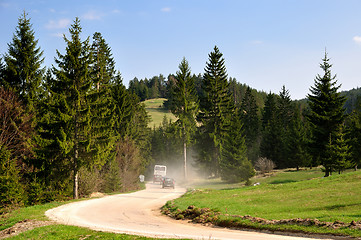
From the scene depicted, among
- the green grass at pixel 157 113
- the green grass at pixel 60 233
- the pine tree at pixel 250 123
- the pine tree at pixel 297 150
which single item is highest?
the green grass at pixel 157 113

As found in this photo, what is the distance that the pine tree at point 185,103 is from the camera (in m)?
54.8

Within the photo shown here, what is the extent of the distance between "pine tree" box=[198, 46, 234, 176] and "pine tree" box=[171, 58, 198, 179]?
16.9ft

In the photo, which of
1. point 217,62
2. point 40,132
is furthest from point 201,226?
point 217,62

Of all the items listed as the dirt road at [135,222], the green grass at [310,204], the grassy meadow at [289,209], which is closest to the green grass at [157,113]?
the green grass at [310,204]

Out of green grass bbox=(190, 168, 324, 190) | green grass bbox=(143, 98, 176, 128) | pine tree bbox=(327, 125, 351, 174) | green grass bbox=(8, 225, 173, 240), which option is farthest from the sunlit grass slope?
green grass bbox=(143, 98, 176, 128)

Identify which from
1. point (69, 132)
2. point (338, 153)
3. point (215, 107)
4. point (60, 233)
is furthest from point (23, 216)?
point (215, 107)

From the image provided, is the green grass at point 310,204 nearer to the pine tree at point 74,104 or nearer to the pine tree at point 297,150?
the pine tree at point 74,104

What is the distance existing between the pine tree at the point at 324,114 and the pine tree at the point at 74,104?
→ 27.8 meters

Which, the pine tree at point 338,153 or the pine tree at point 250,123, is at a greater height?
the pine tree at point 250,123

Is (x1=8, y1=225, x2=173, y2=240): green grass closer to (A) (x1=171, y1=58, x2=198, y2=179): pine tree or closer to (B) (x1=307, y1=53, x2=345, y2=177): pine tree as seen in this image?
(B) (x1=307, y1=53, x2=345, y2=177): pine tree

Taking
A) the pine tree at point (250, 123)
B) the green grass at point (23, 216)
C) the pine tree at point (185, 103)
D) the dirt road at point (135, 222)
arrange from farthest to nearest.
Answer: the pine tree at point (250, 123), the pine tree at point (185, 103), the green grass at point (23, 216), the dirt road at point (135, 222)

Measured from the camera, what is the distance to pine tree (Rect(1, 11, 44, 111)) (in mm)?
31039

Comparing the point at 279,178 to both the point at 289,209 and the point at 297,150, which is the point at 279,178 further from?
the point at 289,209

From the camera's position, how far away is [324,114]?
128 ft
